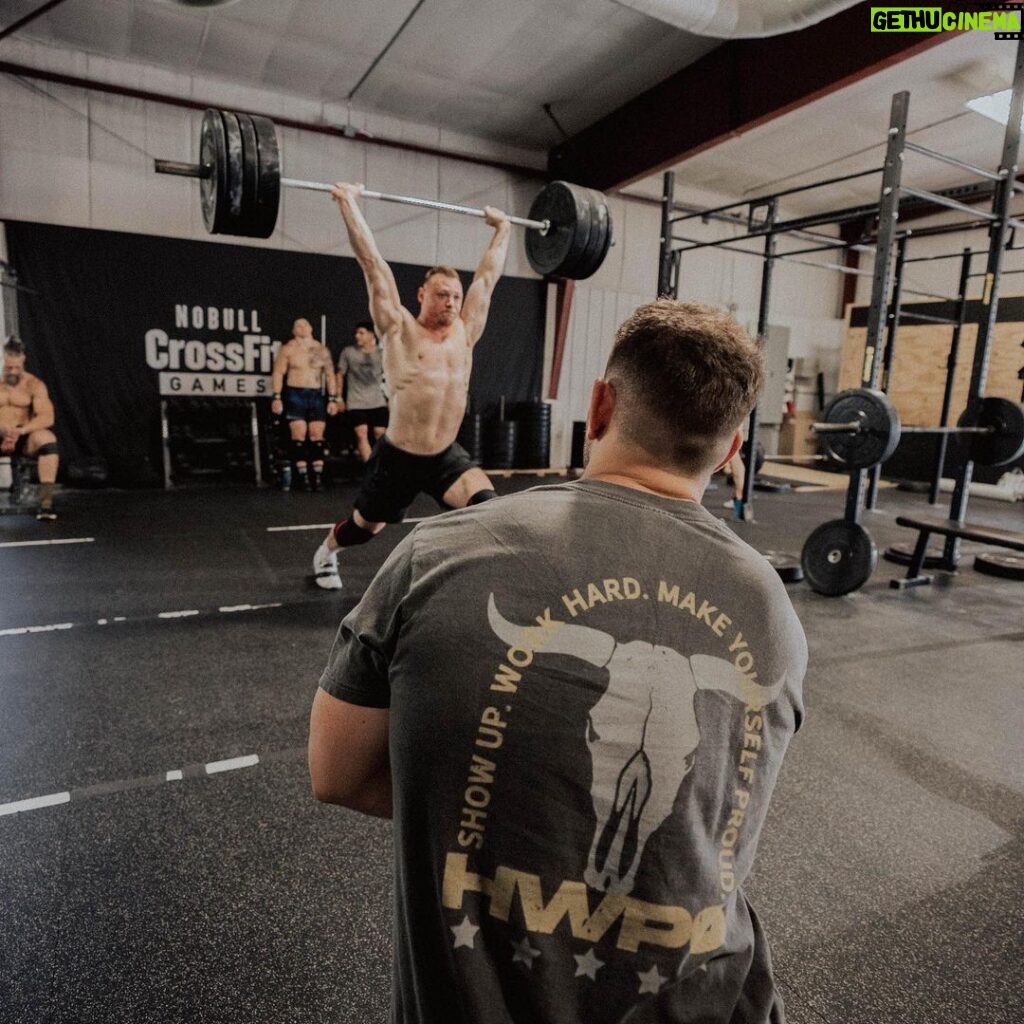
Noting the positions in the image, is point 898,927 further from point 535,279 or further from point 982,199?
point 982,199

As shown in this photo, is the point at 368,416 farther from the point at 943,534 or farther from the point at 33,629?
the point at 943,534

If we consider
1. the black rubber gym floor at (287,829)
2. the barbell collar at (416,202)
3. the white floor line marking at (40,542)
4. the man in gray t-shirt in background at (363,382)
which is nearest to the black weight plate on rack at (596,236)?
the barbell collar at (416,202)

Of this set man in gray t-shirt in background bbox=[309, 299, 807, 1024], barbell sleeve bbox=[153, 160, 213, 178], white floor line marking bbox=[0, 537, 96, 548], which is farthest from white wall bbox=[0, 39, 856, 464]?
man in gray t-shirt in background bbox=[309, 299, 807, 1024]

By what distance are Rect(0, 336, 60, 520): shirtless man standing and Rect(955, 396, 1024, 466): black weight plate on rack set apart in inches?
201

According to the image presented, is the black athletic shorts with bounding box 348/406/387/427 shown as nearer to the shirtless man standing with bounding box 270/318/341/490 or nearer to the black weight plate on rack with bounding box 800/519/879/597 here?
the shirtless man standing with bounding box 270/318/341/490

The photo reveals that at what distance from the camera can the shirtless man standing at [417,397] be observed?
8.27ft

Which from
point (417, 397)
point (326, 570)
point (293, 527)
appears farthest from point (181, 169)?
point (293, 527)

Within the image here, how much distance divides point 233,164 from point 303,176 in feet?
12.5

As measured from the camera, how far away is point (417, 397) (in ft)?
8.41

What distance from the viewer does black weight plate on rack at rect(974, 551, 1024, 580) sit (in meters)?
3.63

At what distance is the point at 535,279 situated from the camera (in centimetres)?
703

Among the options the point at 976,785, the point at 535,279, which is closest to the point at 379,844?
the point at 976,785

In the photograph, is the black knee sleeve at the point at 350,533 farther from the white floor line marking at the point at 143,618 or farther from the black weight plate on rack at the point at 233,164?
the black weight plate on rack at the point at 233,164

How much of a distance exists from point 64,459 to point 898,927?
5.86 m
